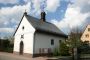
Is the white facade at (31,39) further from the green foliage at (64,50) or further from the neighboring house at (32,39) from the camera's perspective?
the green foliage at (64,50)

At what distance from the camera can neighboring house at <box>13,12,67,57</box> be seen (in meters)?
31.4

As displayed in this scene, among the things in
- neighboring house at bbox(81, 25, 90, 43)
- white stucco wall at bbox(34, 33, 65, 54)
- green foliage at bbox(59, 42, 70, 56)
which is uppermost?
neighboring house at bbox(81, 25, 90, 43)

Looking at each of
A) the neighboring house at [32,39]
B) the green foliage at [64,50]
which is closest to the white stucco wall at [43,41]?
the neighboring house at [32,39]

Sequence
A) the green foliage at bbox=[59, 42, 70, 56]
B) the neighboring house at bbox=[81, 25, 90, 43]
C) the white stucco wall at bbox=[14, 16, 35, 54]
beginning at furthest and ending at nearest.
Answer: the neighboring house at bbox=[81, 25, 90, 43] < the green foliage at bbox=[59, 42, 70, 56] < the white stucco wall at bbox=[14, 16, 35, 54]

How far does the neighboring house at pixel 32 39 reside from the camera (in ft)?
103

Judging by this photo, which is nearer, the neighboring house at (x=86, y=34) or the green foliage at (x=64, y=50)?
the green foliage at (x=64, y=50)

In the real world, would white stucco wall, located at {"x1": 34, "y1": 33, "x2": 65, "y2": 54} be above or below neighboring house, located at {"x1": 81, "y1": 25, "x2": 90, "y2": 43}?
below

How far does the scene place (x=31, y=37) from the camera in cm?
3155

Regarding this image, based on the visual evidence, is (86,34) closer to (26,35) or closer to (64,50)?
(64,50)

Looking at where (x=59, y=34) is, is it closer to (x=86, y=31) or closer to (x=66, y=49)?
(x=66, y=49)

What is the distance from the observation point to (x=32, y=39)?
3125 centimetres

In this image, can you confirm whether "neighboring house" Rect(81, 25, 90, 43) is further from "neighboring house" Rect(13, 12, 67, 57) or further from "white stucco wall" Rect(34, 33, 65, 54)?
"white stucco wall" Rect(34, 33, 65, 54)

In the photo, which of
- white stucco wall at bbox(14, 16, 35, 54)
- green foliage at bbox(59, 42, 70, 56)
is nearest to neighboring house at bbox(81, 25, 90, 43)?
green foliage at bbox(59, 42, 70, 56)

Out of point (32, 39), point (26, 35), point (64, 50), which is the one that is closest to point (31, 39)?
point (32, 39)
